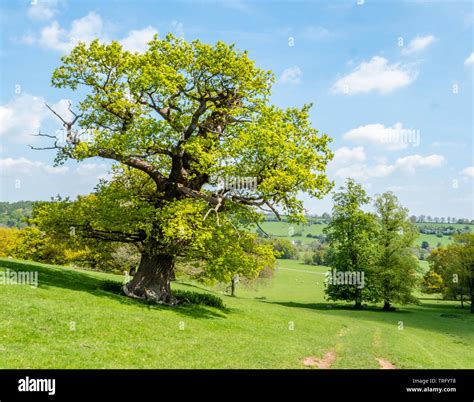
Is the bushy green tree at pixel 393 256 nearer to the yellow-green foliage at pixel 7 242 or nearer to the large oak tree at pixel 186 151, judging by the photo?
the large oak tree at pixel 186 151

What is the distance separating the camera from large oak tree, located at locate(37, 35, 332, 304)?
28.7m

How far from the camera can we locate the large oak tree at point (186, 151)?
94.2 feet

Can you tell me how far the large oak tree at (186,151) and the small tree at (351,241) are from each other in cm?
4059

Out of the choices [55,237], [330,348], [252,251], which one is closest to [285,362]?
[330,348]

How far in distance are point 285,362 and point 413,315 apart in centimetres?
4949

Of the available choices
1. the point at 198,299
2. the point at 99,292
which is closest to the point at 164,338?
the point at 99,292

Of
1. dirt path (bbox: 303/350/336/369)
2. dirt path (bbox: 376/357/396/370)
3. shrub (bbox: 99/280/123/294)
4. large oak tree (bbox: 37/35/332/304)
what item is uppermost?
large oak tree (bbox: 37/35/332/304)

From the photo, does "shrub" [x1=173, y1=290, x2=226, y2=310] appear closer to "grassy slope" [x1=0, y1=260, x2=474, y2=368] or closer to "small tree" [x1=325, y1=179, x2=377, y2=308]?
"grassy slope" [x1=0, y1=260, x2=474, y2=368]

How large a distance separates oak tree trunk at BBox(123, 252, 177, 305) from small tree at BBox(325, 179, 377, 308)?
43353 millimetres

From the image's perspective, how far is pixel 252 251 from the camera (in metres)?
33.2

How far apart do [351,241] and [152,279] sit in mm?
46617

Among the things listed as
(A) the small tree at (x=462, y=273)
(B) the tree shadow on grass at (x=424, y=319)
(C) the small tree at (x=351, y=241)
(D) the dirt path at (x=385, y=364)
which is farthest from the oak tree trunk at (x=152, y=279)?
(A) the small tree at (x=462, y=273)

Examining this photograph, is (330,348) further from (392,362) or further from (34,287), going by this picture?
(34,287)

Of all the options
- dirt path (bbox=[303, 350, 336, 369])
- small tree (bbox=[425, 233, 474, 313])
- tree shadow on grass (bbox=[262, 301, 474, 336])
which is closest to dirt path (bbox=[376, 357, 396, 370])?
dirt path (bbox=[303, 350, 336, 369])
